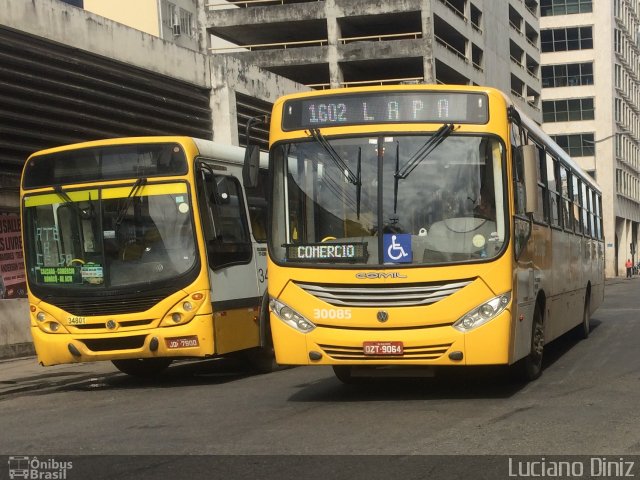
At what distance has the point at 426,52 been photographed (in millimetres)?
49969

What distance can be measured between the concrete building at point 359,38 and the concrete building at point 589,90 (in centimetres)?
2334

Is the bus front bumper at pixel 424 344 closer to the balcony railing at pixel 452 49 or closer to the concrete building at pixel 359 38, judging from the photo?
the concrete building at pixel 359 38

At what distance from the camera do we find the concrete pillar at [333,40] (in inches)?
2032

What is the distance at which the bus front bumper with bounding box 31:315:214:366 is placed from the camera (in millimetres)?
11648

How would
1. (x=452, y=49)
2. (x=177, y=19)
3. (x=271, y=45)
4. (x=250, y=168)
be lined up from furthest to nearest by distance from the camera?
(x=452, y=49), (x=271, y=45), (x=177, y=19), (x=250, y=168)

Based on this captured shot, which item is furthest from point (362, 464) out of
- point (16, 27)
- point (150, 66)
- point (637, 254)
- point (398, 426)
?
point (637, 254)

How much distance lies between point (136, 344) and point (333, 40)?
41887 mm

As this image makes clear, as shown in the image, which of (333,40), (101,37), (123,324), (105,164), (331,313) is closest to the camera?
(331,313)

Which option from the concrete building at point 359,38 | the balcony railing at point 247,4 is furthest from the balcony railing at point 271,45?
the balcony railing at point 247,4

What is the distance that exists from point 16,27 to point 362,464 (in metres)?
14.1

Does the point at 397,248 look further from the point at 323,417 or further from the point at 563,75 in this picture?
the point at 563,75

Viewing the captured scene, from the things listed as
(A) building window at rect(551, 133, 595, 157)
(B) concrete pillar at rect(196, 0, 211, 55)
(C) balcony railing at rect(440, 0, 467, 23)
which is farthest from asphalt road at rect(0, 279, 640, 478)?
(A) building window at rect(551, 133, 595, 157)

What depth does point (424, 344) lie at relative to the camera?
9.19 meters

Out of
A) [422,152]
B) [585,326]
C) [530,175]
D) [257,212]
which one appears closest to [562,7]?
[585,326]
